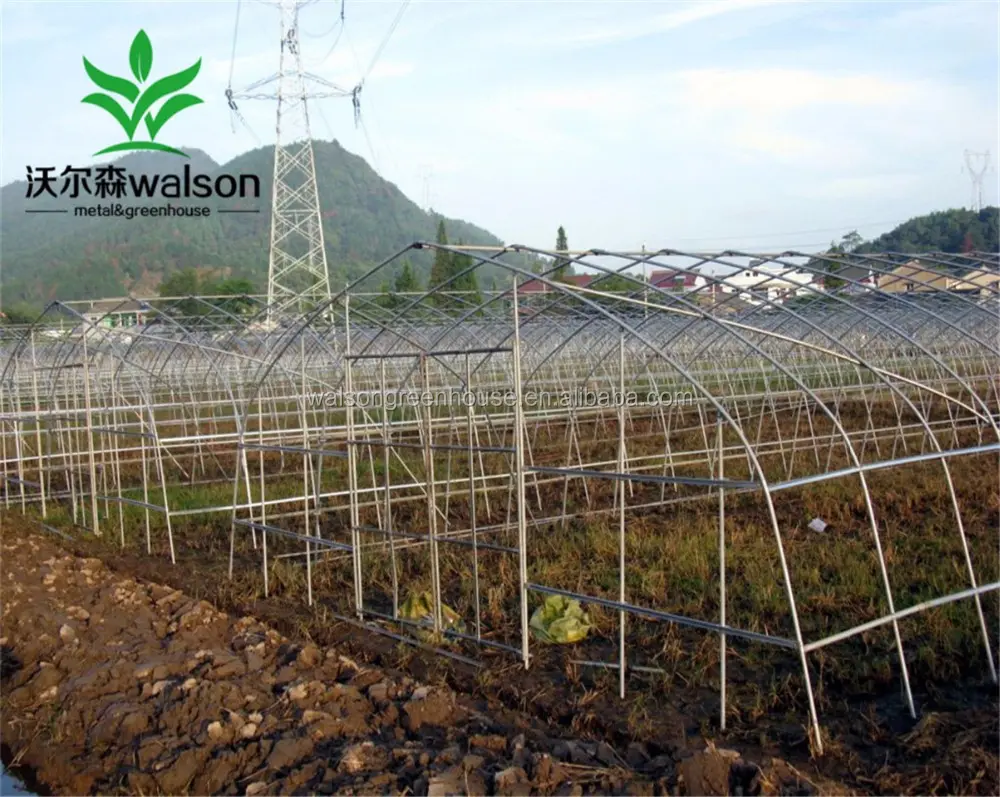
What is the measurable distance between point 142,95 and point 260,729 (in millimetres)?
14429

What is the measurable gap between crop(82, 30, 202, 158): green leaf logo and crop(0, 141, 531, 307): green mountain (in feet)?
158

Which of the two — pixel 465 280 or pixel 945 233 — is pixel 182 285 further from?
pixel 945 233

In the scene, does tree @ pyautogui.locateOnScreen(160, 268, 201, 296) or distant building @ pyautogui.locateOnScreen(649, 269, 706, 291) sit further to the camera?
tree @ pyautogui.locateOnScreen(160, 268, 201, 296)

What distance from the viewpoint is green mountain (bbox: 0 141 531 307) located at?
106 metres

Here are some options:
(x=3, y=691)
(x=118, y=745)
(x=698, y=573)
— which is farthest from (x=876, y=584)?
(x=3, y=691)

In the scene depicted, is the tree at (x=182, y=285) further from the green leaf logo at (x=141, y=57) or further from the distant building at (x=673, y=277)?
the distant building at (x=673, y=277)

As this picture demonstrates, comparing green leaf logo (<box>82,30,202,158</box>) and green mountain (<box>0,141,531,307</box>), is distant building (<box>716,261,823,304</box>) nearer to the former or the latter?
green leaf logo (<box>82,30,202,158</box>)

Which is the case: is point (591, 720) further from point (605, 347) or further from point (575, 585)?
point (605, 347)

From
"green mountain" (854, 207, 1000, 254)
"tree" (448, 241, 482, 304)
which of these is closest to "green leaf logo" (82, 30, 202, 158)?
"tree" (448, 241, 482, 304)

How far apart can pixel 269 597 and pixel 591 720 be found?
172 inches

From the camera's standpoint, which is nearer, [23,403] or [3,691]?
[3,691]

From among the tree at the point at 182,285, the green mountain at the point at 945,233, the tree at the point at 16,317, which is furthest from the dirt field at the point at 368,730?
the tree at the point at 182,285

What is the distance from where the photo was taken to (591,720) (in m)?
6.45

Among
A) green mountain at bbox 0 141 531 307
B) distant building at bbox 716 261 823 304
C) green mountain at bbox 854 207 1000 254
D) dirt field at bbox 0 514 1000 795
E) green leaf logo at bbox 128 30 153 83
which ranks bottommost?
dirt field at bbox 0 514 1000 795
